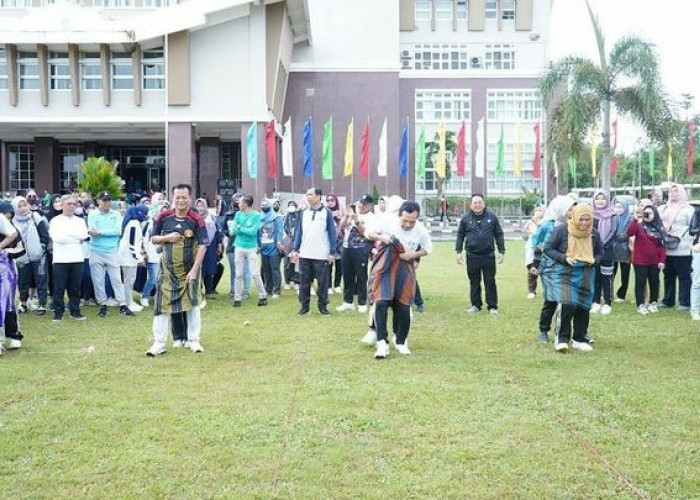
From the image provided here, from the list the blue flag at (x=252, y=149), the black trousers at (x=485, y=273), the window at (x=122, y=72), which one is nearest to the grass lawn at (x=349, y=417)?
the black trousers at (x=485, y=273)

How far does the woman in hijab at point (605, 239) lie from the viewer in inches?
467

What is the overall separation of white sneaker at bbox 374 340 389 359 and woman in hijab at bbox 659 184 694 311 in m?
5.94

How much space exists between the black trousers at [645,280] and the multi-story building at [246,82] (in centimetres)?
2226

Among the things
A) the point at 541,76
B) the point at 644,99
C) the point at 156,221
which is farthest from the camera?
the point at 541,76

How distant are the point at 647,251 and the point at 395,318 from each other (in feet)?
16.8

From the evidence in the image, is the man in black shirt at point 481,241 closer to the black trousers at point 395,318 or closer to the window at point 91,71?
the black trousers at point 395,318

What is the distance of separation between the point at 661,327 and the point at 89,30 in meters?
27.9

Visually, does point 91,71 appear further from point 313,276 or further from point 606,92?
point 313,276

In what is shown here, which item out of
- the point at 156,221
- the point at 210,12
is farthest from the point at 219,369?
the point at 210,12

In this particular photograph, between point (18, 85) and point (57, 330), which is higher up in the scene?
point (18, 85)

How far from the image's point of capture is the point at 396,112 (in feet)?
Result: 149

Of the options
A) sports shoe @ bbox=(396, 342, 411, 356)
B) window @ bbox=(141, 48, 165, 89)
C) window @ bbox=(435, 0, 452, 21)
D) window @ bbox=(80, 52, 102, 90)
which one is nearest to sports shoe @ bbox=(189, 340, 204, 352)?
sports shoe @ bbox=(396, 342, 411, 356)

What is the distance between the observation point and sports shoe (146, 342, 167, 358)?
8.66 metres

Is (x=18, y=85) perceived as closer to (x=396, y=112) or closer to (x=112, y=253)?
(x=396, y=112)
